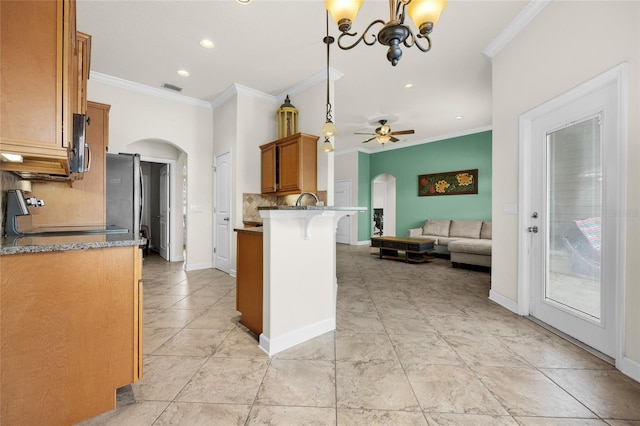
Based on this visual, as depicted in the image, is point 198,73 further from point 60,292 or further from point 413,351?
point 413,351

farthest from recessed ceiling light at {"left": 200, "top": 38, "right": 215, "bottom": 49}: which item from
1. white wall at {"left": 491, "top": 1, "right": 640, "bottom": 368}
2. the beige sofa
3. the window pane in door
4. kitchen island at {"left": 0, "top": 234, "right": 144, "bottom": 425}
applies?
the beige sofa

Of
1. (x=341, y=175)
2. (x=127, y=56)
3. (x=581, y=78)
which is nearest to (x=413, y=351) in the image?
(x=581, y=78)

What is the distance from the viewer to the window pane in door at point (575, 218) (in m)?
2.01

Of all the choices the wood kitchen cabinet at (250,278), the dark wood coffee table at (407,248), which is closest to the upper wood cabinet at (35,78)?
the wood kitchen cabinet at (250,278)

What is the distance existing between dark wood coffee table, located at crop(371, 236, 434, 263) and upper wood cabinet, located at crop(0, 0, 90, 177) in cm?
518

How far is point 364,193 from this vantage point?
8.33 m

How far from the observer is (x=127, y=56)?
3.39 metres

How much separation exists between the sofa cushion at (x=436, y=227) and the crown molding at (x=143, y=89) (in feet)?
18.3

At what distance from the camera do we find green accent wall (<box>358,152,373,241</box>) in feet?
26.8

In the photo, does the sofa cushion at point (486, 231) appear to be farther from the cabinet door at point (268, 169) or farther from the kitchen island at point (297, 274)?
the kitchen island at point (297, 274)

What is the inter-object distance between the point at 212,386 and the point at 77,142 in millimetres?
1724

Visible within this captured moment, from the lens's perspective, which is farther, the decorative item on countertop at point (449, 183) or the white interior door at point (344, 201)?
the white interior door at point (344, 201)

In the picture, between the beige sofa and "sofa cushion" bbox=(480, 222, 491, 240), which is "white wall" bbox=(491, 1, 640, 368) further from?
"sofa cushion" bbox=(480, 222, 491, 240)

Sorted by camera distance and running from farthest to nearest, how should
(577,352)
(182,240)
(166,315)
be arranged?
(182,240)
(166,315)
(577,352)
